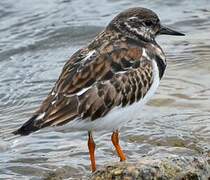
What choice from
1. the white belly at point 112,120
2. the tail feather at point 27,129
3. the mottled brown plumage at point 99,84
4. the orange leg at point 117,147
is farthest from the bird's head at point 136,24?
the tail feather at point 27,129

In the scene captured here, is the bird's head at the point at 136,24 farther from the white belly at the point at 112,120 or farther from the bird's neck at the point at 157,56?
the white belly at the point at 112,120

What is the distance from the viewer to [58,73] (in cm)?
709

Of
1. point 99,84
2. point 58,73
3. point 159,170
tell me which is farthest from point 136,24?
point 58,73

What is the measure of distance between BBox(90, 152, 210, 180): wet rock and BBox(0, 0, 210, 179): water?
0.65m

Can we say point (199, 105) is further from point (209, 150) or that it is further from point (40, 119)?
point (40, 119)

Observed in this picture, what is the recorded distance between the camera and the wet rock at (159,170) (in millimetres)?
3928

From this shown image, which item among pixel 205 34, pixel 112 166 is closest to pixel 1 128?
pixel 112 166

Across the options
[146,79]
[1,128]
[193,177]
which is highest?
[146,79]

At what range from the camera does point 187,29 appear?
314 inches

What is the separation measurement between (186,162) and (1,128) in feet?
7.46

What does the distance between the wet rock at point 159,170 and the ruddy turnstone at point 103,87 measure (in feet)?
1.55

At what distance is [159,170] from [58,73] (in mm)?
3273

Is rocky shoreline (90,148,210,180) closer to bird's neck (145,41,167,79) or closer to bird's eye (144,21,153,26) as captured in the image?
bird's neck (145,41,167,79)

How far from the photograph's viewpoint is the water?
5297 millimetres
